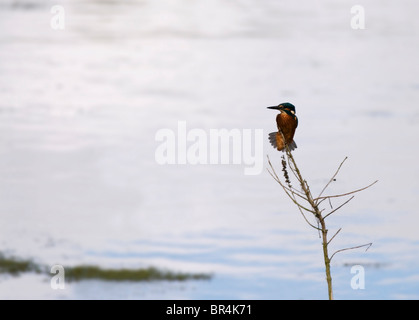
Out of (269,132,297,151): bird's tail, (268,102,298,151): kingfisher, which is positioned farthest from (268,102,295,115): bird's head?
(269,132,297,151): bird's tail

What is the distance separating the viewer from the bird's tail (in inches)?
454

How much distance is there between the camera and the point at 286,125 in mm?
11445

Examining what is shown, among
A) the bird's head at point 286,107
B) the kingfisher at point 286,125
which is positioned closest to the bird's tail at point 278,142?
the kingfisher at point 286,125

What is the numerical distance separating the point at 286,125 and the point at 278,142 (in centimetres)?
38

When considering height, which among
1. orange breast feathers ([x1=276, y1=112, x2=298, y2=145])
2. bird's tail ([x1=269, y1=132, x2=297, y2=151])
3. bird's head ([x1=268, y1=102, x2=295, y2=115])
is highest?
bird's head ([x1=268, y1=102, x2=295, y2=115])

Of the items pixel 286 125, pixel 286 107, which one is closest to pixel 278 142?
pixel 286 125

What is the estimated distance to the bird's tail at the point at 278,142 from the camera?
11542 mm

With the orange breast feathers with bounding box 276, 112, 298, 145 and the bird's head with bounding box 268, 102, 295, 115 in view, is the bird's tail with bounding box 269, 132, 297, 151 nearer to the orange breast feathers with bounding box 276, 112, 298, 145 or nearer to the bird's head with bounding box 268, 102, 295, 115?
the orange breast feathers with bounding box 276, 112, 298, 145

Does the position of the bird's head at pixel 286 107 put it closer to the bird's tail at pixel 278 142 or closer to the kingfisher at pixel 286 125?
the kingfisher at pixel 286 125
